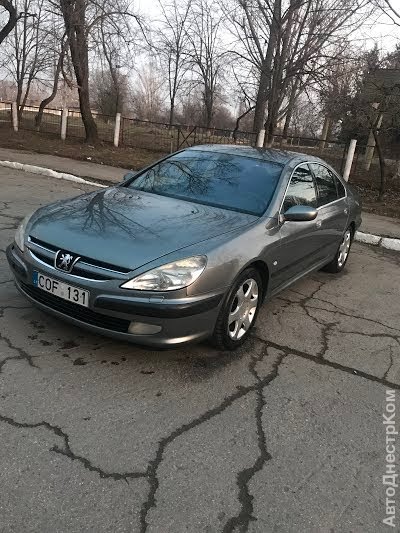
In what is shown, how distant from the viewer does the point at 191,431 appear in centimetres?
266

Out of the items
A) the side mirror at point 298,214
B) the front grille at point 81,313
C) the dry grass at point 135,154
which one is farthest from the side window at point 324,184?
the dry grass at point 135,154

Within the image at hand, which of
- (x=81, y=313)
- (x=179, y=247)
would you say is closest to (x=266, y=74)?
(x=179, y=247)

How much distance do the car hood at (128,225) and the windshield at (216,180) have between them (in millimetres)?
178

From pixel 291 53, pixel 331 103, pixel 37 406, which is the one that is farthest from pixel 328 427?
pixel 291 53

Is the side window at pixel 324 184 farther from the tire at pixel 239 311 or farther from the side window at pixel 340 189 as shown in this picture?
the tire at pixel 239 311

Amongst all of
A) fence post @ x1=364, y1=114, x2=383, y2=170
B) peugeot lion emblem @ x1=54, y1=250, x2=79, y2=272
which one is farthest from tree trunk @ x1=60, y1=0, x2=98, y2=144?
peugeot lion emblem @ x1=54, y1=250, x2=79, y2=272

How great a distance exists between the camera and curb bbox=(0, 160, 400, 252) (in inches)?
305

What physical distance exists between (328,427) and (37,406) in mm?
1723

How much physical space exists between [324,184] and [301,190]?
2.59ft

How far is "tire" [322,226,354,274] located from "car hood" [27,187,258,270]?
7.77 feet

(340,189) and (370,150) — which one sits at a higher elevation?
(370,150)

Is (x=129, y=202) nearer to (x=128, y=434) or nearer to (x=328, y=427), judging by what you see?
(x=128, y=434)

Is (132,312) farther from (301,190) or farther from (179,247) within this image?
(301,190)

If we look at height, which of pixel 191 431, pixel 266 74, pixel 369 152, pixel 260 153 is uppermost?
pixel 266 74
